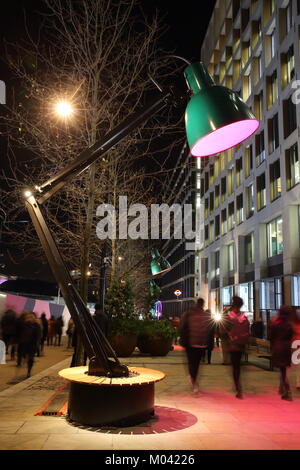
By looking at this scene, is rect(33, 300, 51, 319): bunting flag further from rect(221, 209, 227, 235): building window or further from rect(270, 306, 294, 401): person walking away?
Answer: rect(270, 306, 294, 401): person walking away

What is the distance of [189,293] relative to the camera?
6800 cm

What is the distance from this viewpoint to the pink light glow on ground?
3.73 meters

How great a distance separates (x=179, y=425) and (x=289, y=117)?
80.6 ft

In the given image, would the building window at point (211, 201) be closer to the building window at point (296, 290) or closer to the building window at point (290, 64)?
the building window at point (290, 64)

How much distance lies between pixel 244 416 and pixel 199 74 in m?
5.36

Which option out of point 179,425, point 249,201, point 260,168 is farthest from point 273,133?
point 179,425

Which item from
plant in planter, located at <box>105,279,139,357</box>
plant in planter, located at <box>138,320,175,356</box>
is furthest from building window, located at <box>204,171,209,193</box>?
plant in planter, located at <box>138,320,175,356</box>

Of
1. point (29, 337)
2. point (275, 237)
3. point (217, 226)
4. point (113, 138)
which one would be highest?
point (217, 226)

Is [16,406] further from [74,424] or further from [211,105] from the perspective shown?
[211,105]

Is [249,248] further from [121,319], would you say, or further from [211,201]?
[121,319]

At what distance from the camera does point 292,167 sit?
26.0 m

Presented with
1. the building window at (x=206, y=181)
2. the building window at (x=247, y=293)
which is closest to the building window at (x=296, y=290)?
the building window at (x=247, y=293)

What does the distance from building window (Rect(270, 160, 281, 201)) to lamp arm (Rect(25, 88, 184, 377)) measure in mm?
23525

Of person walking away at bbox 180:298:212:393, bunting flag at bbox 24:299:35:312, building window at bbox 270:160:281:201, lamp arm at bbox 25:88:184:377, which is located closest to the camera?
lamp arm at bbox 25:88:184:377
